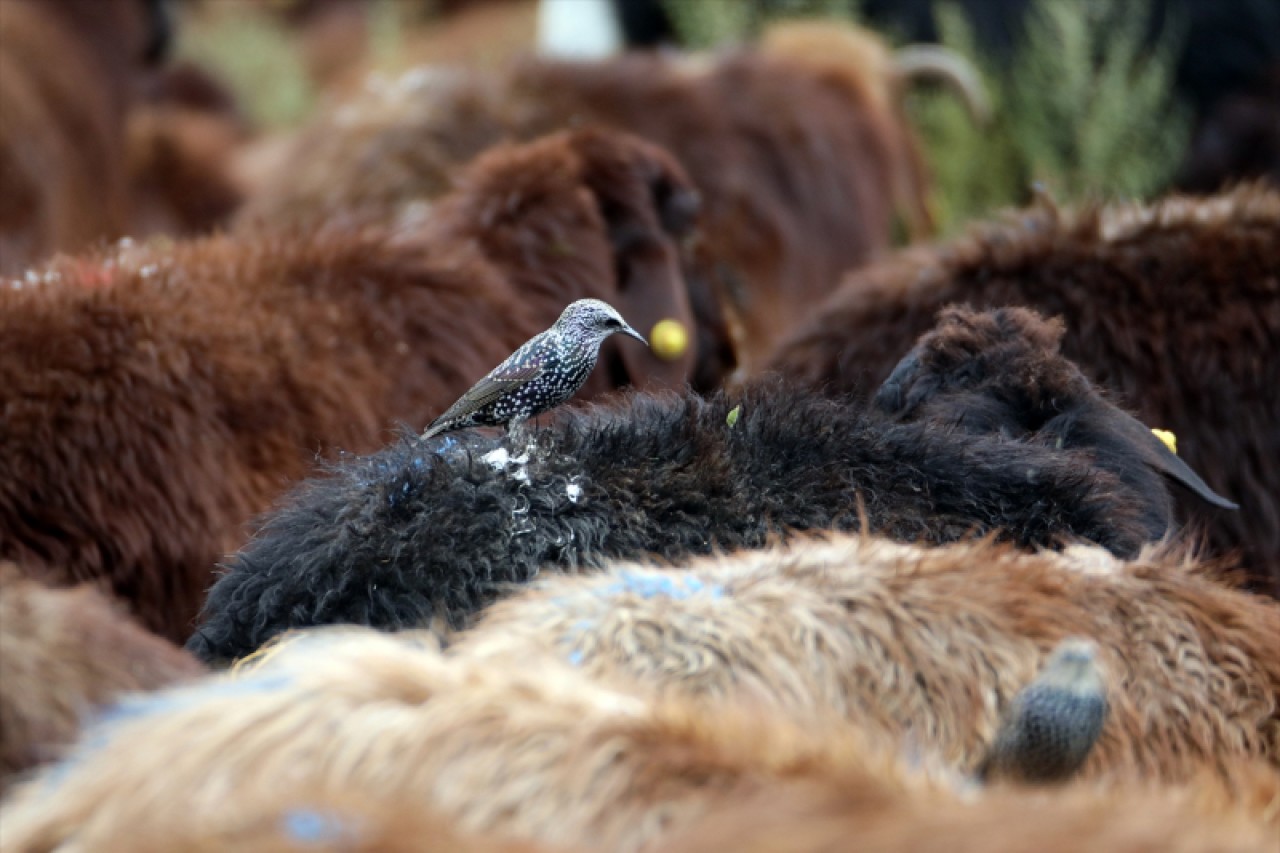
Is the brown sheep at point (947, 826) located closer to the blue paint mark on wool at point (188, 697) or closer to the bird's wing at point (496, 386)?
the blue paint mark on wool at point (188, 697)

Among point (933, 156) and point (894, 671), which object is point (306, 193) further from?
point (894, 671)

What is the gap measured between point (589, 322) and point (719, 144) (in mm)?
3262

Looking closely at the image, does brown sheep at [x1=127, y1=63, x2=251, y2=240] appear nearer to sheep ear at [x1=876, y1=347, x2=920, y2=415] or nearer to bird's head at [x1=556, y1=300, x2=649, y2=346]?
bird's head at [x1=556, y1=300, x2=649, y2=346]

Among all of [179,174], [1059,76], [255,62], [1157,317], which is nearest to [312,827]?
[1157,317]

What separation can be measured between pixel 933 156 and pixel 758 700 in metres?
6.04

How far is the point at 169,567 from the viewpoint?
8.66ft

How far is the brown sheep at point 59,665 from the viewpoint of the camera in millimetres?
1387

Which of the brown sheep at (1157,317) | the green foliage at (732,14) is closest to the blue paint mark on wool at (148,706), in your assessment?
the brown sheep at (1157,317)

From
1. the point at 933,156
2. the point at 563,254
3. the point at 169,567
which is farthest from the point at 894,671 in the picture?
the point at 933,156

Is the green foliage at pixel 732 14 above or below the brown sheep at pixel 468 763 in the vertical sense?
above

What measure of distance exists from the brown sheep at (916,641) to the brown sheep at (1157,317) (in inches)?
46.8

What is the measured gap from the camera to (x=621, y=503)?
183cm

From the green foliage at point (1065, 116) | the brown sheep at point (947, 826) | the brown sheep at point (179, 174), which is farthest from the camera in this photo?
the brown sheep at point (179, 174)

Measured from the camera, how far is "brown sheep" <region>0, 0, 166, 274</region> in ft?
15.7
